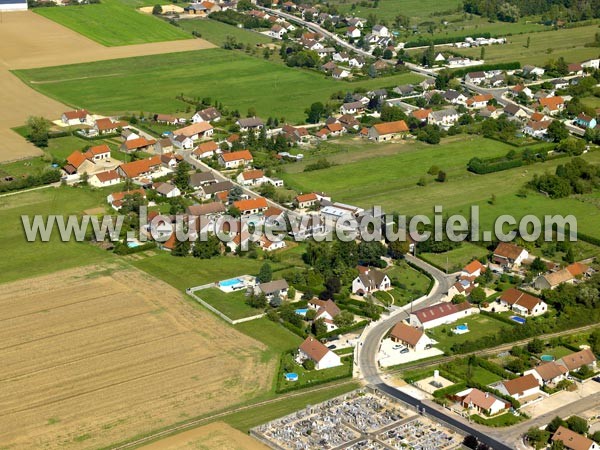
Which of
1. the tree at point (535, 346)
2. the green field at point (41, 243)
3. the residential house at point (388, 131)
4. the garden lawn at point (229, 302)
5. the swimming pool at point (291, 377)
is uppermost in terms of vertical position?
the residential house at point (388, 131)

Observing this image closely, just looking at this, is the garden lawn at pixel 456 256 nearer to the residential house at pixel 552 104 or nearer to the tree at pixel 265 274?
the tree at pixel 265 274

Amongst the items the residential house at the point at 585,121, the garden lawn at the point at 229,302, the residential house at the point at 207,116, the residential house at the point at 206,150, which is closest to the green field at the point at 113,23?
the residential house at the point at 207,116

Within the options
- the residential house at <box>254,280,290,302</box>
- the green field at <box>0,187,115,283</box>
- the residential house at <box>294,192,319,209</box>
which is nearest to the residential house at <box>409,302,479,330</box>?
the residential house at <box>254,280,290,302</box>

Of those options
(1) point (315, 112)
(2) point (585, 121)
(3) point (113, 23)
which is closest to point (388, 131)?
(1) point (315, 112)

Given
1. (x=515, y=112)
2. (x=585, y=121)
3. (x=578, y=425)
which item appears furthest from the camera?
(x=515, y=112)

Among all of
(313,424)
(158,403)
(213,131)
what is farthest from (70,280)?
(213,131)

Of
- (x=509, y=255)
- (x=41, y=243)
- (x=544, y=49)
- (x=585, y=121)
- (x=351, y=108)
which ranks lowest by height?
(x=41, y=243)

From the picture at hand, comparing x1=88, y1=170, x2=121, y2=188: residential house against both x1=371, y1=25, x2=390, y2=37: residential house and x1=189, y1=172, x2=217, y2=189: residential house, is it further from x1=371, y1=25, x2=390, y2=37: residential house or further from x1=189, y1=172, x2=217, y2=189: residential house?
x1=371, y1=25, x2=390, y2=37: residential house

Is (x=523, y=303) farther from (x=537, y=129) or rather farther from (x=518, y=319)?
(x=537, y=129)

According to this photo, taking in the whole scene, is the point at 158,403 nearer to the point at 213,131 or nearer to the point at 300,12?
the point at 213,131
